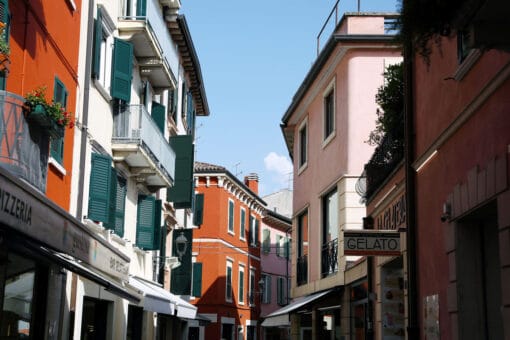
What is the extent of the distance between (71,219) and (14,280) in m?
2.08

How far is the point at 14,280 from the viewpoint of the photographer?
11.4m

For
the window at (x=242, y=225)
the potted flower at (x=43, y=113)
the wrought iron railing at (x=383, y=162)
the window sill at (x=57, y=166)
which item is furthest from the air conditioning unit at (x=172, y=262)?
the window at (x=242, y=225)

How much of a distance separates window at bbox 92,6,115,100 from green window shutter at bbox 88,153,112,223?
4.78 ft

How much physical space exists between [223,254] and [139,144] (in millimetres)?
26031

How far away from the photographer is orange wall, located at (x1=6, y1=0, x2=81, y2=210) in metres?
11.5

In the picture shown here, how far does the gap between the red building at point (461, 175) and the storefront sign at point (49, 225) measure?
3.94m

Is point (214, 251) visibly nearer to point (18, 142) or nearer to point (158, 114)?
point (158, 114)

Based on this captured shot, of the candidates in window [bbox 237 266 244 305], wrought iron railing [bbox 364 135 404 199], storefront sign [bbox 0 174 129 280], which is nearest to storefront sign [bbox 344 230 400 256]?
wrought iron railing [bbox 364 135 404 199]

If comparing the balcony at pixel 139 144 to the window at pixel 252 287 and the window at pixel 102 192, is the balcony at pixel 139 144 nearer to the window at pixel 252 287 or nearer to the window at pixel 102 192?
the window at pixel 102 192

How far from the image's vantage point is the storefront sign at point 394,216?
1213 centimetres

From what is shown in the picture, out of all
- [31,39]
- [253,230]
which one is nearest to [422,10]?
[31,39]

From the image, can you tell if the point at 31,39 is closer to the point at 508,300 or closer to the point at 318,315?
the point at 508,300

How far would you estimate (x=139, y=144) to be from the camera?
1848cm

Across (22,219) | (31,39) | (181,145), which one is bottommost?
(22,219)
